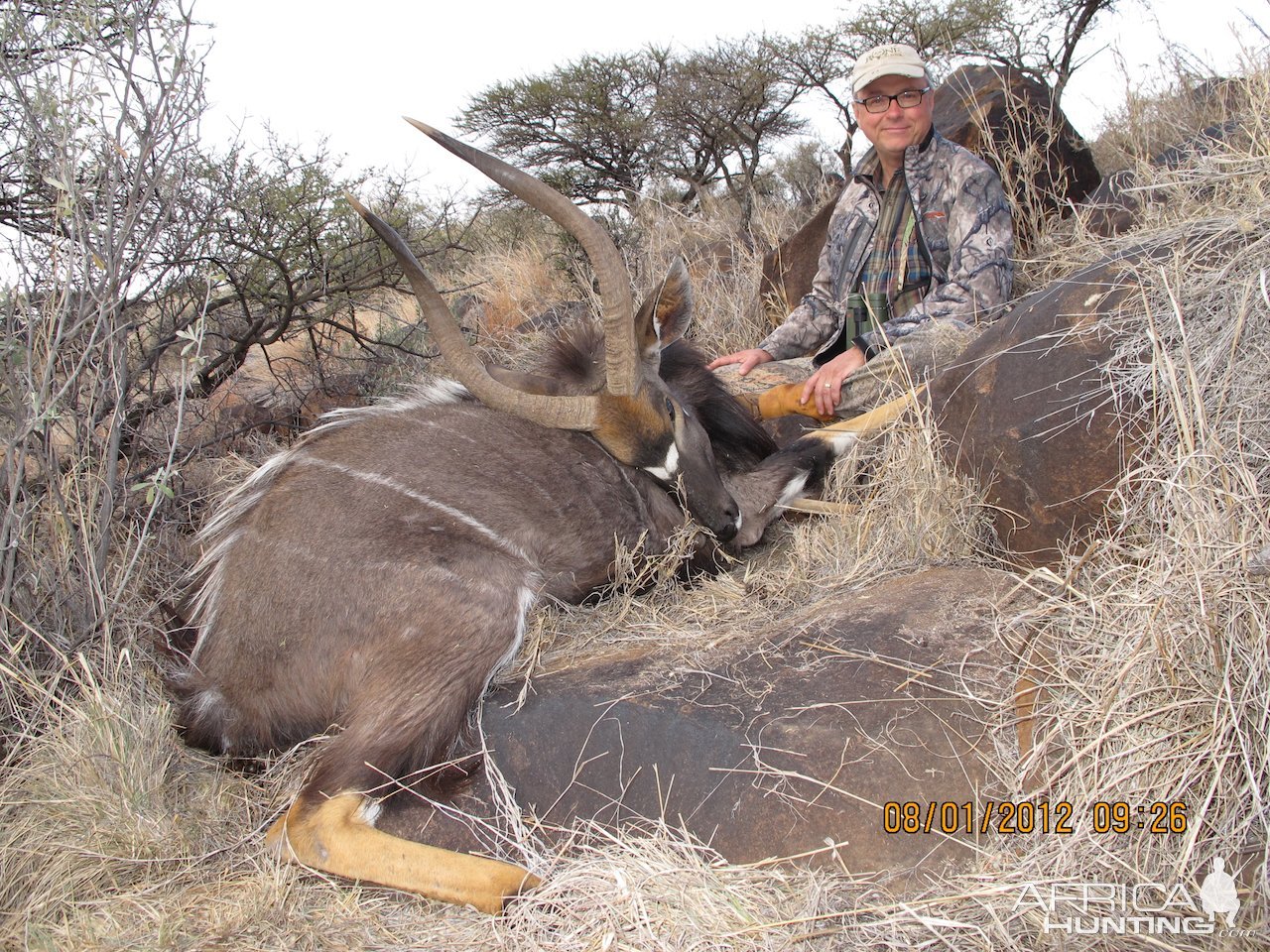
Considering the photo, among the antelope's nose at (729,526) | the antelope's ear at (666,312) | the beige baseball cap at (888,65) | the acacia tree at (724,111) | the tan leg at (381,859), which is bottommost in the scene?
the tan leg at (381,859)

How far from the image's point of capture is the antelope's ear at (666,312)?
357cm

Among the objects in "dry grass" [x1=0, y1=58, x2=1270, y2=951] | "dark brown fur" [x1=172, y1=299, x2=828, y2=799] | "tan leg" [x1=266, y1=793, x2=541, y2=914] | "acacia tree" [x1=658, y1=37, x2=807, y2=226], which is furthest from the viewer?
"acacia tree" [x1=658, y1=37, x2=807, y2=226]

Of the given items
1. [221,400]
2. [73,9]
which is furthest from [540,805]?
[221,400]

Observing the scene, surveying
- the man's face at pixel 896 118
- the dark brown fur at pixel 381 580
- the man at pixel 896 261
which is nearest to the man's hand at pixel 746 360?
the man at pixel 896 261

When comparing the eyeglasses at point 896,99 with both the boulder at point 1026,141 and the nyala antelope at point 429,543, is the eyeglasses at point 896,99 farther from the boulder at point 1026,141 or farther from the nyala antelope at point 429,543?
the nyala antelope at point 429,543

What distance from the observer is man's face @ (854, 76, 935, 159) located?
4402 millimetres

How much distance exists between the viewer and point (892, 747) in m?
2.12

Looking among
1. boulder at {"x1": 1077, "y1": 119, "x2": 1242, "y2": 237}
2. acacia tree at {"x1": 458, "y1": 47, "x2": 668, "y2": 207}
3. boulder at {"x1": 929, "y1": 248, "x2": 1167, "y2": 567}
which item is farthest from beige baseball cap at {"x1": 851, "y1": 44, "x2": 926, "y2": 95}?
acacia tree at {"x1": 458, "y1": 47, "x2": 668, "y2": 207}

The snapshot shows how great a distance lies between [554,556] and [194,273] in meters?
2.50

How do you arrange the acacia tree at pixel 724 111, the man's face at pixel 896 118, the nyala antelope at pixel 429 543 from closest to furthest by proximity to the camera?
1. the nyala antelope at pixel 429 543
2. the man's face at pixel 896 118
3. the acacia tree at pixel 724 111

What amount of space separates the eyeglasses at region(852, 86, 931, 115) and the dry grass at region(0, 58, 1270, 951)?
1693 mm

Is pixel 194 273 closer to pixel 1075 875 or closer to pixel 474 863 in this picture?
pixel 474 863

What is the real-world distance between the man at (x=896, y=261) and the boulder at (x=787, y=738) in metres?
1.41

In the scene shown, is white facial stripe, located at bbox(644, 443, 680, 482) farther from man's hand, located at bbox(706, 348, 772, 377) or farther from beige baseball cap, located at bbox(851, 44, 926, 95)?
beige baseball cap, located at bbox(851, 44, 926, 95)
